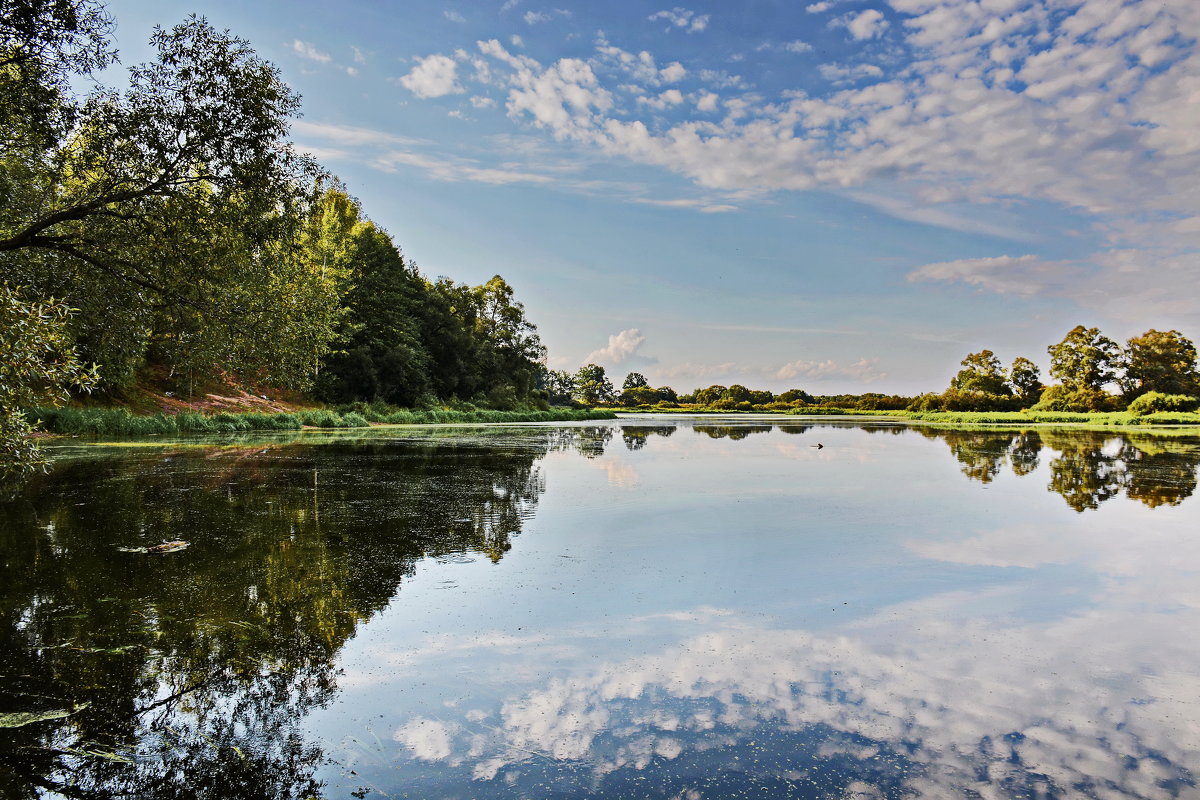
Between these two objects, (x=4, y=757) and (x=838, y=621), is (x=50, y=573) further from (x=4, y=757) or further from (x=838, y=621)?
(x=838, y=621)

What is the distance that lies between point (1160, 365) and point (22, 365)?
74.5 metres

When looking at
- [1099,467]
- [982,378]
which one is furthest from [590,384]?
[1099,467]

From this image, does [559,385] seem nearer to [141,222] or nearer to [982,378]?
[982,378]

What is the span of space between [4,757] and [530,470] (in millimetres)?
12244

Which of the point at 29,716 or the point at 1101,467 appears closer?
the point at 29,716

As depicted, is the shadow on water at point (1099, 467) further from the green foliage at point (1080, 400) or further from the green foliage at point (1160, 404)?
the green foliage at point (1080, 400)

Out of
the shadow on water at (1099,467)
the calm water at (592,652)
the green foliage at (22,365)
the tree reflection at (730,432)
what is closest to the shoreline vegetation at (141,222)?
the green foliage at (22,365)

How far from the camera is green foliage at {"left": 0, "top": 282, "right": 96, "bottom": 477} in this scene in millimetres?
6215

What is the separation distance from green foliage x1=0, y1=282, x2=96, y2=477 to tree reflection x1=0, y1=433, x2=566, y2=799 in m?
1.04

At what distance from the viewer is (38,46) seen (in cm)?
974

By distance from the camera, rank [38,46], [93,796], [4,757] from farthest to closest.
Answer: [38,46], [4,757], [93,796]

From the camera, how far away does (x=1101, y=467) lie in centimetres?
1688

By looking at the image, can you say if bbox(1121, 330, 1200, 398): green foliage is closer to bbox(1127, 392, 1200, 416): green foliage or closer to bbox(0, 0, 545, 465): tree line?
bbox(1127, 392, 1200, 416): green foliage

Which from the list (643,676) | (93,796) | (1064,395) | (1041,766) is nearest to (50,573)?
(93,796)
